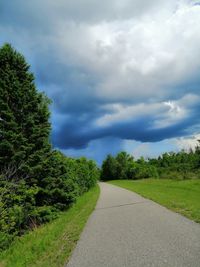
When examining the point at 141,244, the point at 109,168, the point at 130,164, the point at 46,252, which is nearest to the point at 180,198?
the point at 141,244

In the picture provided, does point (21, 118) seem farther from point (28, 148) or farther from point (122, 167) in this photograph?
point (122, 167)

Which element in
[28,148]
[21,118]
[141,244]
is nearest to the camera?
[141,244]

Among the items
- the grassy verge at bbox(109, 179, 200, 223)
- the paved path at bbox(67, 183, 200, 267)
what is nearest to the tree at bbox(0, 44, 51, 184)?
the paved path at bbox(67, 183, 200, 267)

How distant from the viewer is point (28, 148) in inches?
464

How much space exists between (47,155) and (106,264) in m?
8.62

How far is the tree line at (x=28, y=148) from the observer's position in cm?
1130

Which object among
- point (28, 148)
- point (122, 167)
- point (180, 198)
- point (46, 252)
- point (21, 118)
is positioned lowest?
point (46, 252)

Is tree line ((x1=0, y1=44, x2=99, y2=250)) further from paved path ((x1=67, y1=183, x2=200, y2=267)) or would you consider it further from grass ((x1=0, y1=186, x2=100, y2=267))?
paved path ((x1=67, y1=183, x2=200, y2=267))

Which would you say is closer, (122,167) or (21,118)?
(21,118)

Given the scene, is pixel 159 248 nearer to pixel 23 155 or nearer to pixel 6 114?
pixel 23 155

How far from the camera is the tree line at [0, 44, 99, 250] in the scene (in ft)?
37.1

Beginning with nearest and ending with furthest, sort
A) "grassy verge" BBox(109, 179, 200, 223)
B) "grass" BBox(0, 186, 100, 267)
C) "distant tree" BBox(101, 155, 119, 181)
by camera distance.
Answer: "grass" BBox(0, 186, 100, 267)
"grassy verge" BBox(109, 179, 200, 223)
"distant tree" BBox(101, 155, 119, 181)

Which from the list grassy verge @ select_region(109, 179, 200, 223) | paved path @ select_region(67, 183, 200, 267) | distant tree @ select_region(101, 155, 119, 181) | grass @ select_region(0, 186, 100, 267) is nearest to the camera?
→ paved path @ select_region(67, 183, 200, 267)

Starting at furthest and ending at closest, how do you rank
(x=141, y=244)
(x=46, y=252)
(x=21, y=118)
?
(x=21, y=118), (x=46, y=252), (x=141, y=244)
